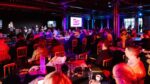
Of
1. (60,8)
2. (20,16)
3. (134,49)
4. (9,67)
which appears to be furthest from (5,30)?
(134,49)

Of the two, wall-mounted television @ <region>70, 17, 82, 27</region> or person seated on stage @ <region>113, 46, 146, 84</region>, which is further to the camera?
wall-mounted television @ <region>70, 17, 82, 27</region>

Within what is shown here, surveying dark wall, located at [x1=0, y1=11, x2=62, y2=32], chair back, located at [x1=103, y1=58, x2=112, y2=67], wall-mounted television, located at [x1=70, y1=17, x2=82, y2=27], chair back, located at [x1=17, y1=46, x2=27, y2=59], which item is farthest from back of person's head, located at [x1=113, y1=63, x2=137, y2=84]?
wall-mounted television, located at [x1=70, y1=17, x2=82, y2=27]

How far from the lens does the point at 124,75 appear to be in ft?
8.99

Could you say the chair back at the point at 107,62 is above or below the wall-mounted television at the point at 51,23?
below

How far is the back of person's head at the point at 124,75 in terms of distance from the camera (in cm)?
274

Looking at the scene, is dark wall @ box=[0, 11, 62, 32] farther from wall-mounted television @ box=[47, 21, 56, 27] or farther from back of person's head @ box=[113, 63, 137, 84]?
back of person's head @ box=[113, 63, 137, 84]

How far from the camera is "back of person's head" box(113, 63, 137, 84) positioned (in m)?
2.74

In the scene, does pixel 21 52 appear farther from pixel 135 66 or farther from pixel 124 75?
pixel 124 75

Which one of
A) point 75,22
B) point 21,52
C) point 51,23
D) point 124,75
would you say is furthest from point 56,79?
point 75,22

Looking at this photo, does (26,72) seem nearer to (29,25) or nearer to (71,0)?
(71,0)

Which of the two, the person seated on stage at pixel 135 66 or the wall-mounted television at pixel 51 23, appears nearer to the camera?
the person seated on stage at pixel 135 66

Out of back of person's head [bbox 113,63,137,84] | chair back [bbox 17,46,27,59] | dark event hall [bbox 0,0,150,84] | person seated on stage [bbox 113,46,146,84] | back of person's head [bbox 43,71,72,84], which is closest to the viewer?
back of person's head [bbox 43,71,72,84]

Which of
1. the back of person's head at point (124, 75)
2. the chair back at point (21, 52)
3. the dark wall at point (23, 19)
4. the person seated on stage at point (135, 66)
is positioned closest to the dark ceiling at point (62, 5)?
the dark wall at point (23, 19)

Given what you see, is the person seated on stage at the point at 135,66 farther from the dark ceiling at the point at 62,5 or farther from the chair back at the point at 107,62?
the dark ceiling at the point at 62,5
